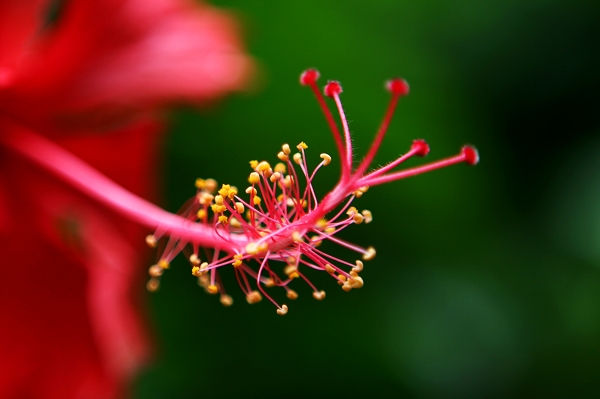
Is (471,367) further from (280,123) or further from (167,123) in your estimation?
(167,123)

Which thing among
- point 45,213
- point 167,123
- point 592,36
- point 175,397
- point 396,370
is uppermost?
point 592,36

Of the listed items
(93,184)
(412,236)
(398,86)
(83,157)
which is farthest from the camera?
(412,236)

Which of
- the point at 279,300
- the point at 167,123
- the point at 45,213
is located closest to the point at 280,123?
the point at 167,123

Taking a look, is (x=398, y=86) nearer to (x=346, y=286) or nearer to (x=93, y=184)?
(x=346, y=286)

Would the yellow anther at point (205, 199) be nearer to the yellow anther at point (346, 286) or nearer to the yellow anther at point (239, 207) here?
the yellow anther at point (239, 207)

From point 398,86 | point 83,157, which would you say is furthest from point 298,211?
point 83,157

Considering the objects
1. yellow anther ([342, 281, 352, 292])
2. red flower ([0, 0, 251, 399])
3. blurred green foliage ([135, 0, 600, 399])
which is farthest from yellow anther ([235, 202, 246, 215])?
blurred green foliage ([135, 0, 600, 399])
